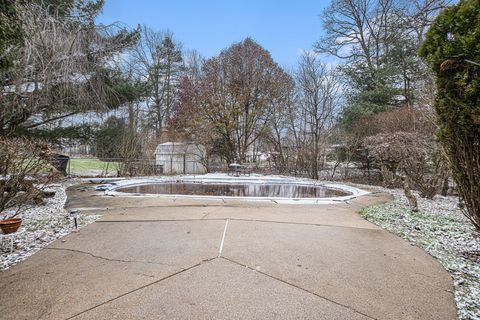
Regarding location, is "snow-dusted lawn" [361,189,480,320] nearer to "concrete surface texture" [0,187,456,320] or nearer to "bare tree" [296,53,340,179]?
"concrete surface texture" [0,187,456,320]

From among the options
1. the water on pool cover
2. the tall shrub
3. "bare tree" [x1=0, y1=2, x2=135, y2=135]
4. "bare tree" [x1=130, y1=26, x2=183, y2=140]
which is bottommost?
the water on pool cover

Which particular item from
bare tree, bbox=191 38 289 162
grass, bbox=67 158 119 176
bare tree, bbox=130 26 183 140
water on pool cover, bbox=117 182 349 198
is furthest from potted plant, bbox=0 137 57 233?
bare tree, bbox=130 26 183 140

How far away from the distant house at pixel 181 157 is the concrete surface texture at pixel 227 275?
12.1 meters

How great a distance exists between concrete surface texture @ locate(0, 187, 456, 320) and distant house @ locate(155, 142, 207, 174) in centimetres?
1211

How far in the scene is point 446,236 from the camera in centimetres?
390

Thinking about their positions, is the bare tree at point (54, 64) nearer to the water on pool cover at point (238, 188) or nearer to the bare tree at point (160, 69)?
the water on pool cover at point (238, 188)

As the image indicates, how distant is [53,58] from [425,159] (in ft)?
35.4

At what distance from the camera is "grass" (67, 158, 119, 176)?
41.7 ft

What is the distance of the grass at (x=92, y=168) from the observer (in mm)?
12723

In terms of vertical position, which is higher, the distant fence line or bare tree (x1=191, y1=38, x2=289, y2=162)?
bare tree (x1=191, y1=38, x2=289, y2=162)

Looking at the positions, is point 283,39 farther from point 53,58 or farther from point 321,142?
point 53,58

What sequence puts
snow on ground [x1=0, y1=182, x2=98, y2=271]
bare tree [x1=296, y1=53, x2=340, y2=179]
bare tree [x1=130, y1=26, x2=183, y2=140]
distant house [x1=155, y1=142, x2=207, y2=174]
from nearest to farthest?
snow on ground [x1=0, y1=182, x2=98, y2=271] → bare tree [x1=296, y1=53, x2=340, y2=179] → distant house [x1=155, y1=142, x2=207, y2=174] → bare tree [x1=130, y1=26, x2=183, y2=140]

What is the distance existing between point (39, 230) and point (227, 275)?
336cm

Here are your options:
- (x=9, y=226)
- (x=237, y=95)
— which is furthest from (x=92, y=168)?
(x=9, y=226)
